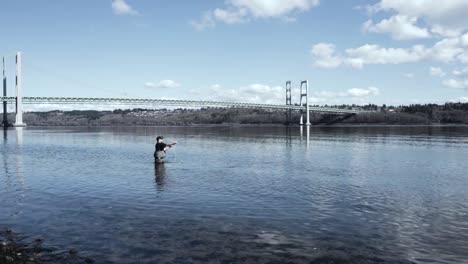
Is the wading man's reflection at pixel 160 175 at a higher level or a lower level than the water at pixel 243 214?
higher

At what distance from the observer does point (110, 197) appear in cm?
1568

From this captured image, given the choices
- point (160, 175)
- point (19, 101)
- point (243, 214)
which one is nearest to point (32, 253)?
point (243, 214)

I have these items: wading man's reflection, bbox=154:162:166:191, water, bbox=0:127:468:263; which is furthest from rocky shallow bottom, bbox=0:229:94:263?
wading man's reflection, bbox=154:162:166:191

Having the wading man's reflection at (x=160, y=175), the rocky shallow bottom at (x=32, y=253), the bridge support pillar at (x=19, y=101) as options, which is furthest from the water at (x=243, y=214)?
the bridge support pillar at (x=19, y=101)

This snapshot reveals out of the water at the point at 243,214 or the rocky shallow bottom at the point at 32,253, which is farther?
the water at the point at 243,214

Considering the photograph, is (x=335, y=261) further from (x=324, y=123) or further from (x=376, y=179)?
(x=324, y=123)

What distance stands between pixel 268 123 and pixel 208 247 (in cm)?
18483

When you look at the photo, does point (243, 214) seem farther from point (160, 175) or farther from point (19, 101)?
point (19, 101)

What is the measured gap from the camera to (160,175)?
21.8 m

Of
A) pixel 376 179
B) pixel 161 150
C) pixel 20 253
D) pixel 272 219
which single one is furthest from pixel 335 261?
pixel 161 150

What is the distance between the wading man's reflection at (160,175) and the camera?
59.3 ft

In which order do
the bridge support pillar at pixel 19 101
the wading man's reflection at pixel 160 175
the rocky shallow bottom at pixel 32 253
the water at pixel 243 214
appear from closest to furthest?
the rocky shallow bottom at pixel 32 253
the water at pixel 243 214
the wading man's reflection at pixel 160 175
the bridge support pillar at pixel 19 101

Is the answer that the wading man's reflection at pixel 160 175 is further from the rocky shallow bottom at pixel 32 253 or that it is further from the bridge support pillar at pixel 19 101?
the bridge support pillar at pixel 19 101

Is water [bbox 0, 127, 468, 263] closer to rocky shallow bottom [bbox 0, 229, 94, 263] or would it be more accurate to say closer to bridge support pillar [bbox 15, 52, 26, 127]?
rocky shallow bottom [bbox 0, 229, 94, 263]
